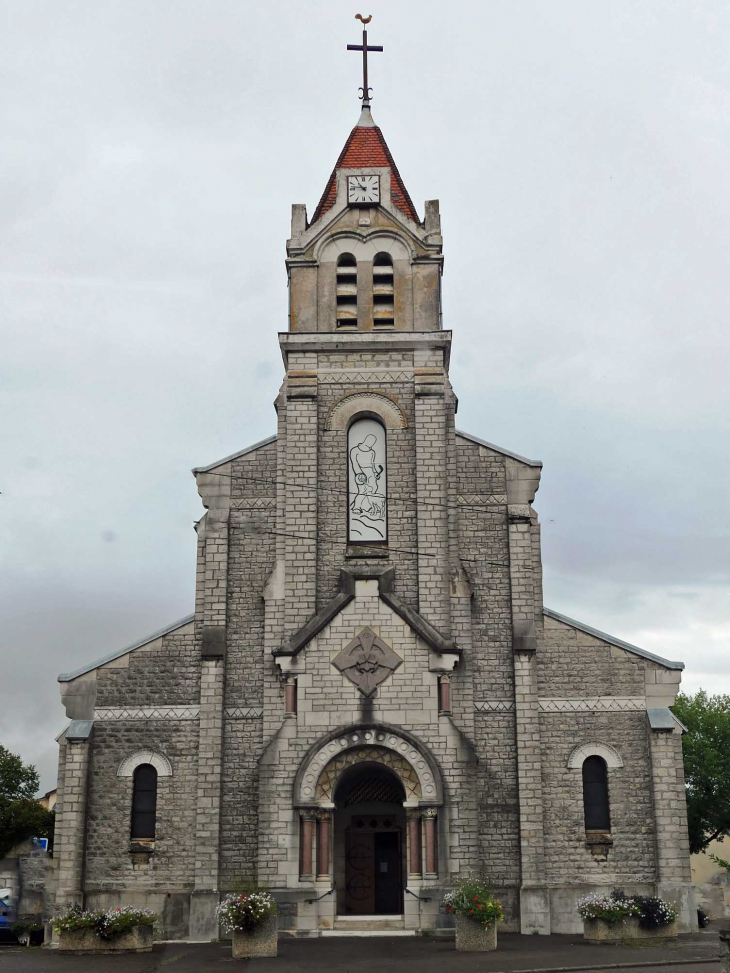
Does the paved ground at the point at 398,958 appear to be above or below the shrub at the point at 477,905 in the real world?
below

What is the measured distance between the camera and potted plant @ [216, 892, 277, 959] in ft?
70.1

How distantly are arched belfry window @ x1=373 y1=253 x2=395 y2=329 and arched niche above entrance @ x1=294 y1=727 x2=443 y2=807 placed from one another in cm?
1085

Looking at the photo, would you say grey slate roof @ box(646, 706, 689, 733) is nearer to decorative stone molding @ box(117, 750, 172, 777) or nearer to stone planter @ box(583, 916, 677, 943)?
stone planter @ box(583, 916, 677, 943)

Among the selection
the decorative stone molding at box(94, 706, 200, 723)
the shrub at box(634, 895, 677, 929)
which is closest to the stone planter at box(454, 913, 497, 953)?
the shrub at box(634, 895, 677, 929)

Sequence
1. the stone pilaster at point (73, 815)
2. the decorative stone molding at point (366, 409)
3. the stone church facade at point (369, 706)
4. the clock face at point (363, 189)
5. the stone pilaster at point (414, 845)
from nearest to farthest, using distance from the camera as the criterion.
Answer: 1. the stone pilaster at point (414, 845)
2. the stone church facade at point (369, 706)
3. the stone pilaster at point (73, 815)
4. the decorative stone molding at point (366, 409)
5. the clock face at point (363, 189)

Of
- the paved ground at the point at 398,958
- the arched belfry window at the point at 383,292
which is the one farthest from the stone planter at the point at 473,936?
the arched belfry window at the point at 383,292

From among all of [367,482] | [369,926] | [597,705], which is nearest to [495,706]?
[597,705]

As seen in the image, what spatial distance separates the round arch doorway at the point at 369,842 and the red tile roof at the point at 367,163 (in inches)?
596

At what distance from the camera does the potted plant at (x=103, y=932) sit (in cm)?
2273

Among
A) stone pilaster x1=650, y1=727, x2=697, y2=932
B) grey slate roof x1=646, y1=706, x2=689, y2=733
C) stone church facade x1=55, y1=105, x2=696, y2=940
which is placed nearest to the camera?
stone pilaster x1=650, y1=727, x2=697, y2=932

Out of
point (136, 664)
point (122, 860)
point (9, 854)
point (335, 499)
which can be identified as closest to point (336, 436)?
point (335, 499)

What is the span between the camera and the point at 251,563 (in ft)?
93.2

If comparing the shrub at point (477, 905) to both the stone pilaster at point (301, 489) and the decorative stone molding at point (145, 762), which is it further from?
the decorative stone molding at point (145, 762)

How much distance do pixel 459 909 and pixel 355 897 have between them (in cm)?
517
